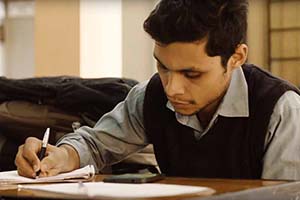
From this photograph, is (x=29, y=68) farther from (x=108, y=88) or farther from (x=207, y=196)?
(x=207, y=196)

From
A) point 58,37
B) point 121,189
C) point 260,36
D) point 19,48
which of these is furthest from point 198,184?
point 19,48

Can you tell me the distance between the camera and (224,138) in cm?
150

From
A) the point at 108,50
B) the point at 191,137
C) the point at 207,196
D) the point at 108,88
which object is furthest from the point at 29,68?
the point at 207,196

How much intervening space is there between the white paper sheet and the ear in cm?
39

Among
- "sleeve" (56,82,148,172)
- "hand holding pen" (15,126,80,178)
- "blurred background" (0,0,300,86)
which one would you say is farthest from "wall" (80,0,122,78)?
"hand holding pen" (15,126,80,178)

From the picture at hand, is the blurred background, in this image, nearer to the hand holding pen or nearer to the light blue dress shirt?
the light blue dress shirt

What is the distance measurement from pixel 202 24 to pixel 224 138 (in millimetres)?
257

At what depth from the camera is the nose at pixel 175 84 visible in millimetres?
1367

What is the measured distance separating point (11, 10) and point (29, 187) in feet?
20.4

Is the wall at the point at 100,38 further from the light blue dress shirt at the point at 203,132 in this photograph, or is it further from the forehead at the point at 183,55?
the forehead at the point at 183,55

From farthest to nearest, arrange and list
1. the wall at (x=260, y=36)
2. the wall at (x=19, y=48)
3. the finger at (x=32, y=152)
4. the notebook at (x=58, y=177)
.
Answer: the wall at (x=19, y=48) < the wall at (x=260, y=36) < the finger at (x=32, y=152) < the notebook at (x=58, y=177)

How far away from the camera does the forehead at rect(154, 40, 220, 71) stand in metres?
1.36

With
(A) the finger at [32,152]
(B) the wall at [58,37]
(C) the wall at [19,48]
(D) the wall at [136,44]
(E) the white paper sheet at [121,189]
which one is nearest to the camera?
(E) the white paper sheet at [121,189]

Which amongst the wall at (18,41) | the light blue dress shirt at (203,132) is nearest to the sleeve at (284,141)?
the light blue dress shirt at (203,132)
